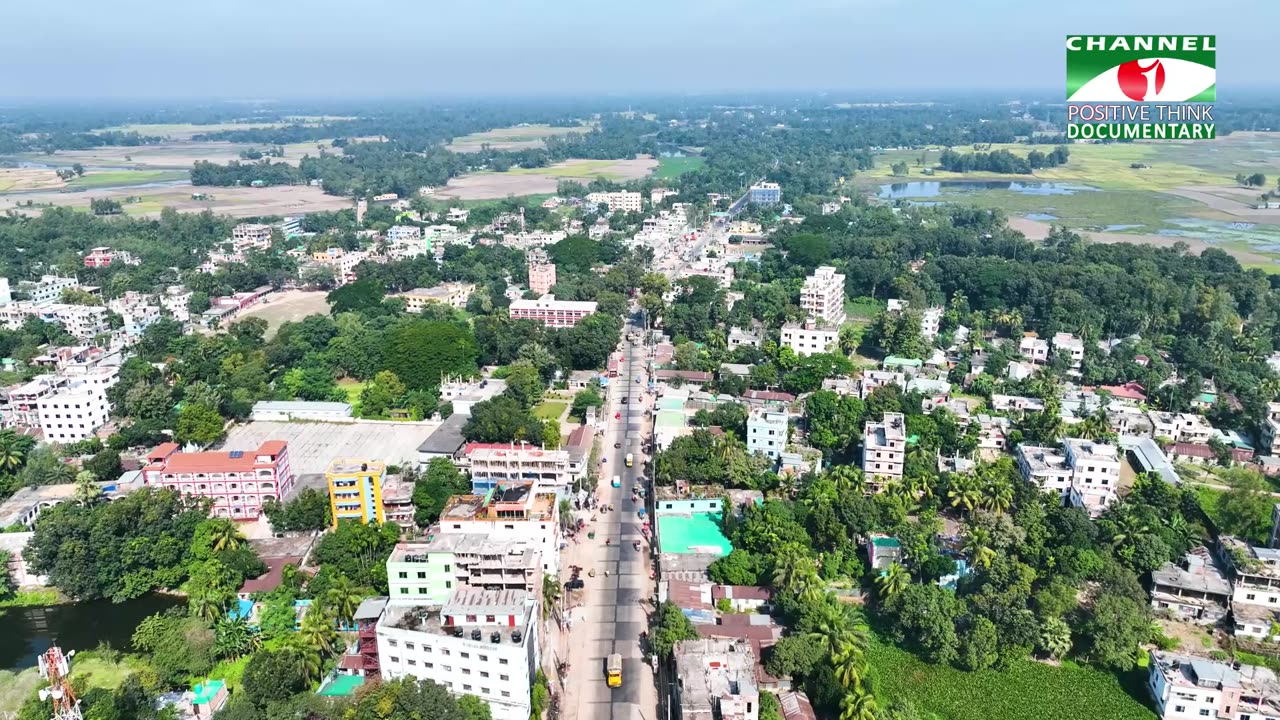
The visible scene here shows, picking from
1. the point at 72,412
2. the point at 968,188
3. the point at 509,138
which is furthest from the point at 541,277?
the point at 509,138

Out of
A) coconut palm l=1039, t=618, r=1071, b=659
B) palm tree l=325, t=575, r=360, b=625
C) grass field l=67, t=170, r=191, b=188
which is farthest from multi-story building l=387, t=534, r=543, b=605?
grass field l=67, t=170, r=191, b=188

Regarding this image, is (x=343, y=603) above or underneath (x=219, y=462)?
underneath

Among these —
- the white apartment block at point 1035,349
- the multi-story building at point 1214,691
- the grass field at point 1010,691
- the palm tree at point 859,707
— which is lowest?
the grass field at point 1010,691

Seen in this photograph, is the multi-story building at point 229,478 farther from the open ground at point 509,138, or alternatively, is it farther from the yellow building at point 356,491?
the open ground at point 509,138

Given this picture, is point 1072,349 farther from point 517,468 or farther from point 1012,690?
point 517,468

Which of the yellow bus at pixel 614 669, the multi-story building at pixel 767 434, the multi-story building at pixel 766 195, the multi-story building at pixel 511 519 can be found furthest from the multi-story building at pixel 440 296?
the multi-story building at pixel 766 195
